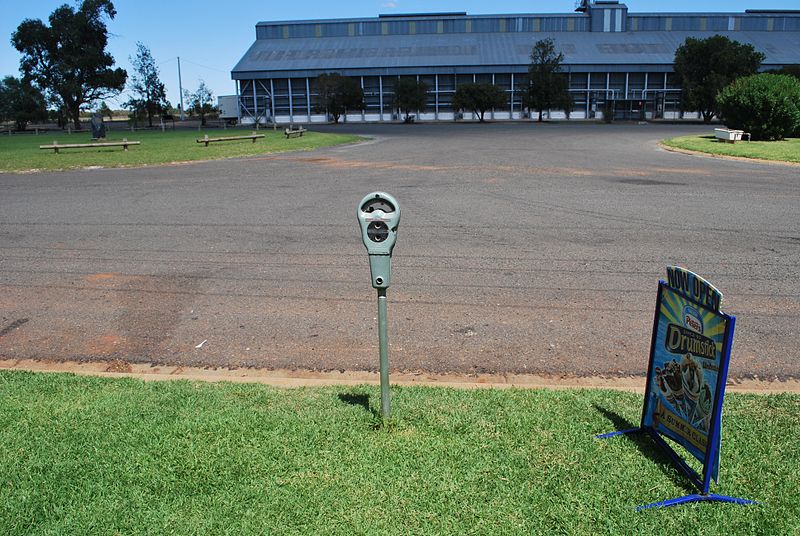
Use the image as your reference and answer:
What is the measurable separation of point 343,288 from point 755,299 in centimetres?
433

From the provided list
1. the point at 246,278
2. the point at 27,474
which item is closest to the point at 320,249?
the point at 246,278

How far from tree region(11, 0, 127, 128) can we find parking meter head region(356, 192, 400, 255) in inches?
3228

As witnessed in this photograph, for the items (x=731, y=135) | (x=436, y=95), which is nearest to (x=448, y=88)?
(x=436, y=95)

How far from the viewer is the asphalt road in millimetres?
5828

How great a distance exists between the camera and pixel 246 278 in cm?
806

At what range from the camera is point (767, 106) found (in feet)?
102

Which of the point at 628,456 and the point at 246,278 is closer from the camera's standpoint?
the point at 628,456

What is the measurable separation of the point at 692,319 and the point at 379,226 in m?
1.76

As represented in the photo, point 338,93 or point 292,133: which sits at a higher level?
point 338,93

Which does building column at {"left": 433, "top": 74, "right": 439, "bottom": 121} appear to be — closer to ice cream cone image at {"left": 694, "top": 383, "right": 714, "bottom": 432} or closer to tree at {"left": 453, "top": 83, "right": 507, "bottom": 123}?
A: tree at {"left": 453, "top": 83, "right": 507, "bottom": 123}

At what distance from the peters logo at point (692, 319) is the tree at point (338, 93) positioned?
76174mm

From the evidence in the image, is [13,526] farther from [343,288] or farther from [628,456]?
[343,288]

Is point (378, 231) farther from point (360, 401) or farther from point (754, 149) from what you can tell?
point (754, 149)

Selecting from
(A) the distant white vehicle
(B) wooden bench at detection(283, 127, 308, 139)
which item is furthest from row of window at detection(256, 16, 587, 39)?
(B) wooden bench at detection(283, 127, 308, 139)
